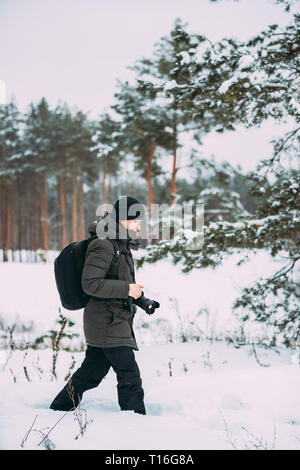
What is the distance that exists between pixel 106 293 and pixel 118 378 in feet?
2.39

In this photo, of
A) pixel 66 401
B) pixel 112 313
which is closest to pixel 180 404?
pixel 66 401

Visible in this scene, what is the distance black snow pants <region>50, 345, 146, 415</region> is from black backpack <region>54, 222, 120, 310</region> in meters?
0.45

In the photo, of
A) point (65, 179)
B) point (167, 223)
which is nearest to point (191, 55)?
point (167, 223)

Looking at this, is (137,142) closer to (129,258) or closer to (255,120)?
(255,120)

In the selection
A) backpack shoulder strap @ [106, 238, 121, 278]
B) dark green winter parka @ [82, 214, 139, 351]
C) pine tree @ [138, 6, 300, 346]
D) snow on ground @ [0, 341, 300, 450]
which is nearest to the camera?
snow on ground @ [0, 341, 300, 450]

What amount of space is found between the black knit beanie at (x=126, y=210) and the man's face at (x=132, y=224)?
3 centimetres

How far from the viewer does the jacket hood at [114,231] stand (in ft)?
10.1

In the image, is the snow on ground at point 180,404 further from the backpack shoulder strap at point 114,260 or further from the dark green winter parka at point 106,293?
the backpack shoulder strap at point 114,260

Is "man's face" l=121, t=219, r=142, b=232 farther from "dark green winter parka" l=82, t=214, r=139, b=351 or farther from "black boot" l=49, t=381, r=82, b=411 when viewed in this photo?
"black boot" l=49, t=381, r=82, b=411

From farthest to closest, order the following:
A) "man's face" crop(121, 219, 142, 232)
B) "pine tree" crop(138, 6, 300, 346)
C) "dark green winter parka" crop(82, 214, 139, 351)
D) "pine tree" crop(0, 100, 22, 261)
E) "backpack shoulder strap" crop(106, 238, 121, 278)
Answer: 1. "pine tree" crop(0, 100, 22, 261)
2. "pine tree" crop(138, 6, 300, 346)
3. "man's face" crop(121, 219, 142, 232)
4. "backpack shoulder strap" crop(106, 238, 121, 278)
5. "dark green winter parka" crop(82, 214, 139, 351)

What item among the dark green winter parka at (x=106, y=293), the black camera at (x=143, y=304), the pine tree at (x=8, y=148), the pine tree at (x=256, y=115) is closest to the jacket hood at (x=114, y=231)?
the dark green winter parka at (x=106, y=293)

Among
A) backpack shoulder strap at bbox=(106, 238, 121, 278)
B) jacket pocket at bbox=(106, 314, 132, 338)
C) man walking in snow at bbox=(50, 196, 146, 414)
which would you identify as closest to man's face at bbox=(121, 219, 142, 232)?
man walking in snow at bbox=(50, 196, 146, 414)

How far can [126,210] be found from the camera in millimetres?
3137

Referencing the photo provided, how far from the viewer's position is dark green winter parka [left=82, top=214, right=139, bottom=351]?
2904 millimetres
